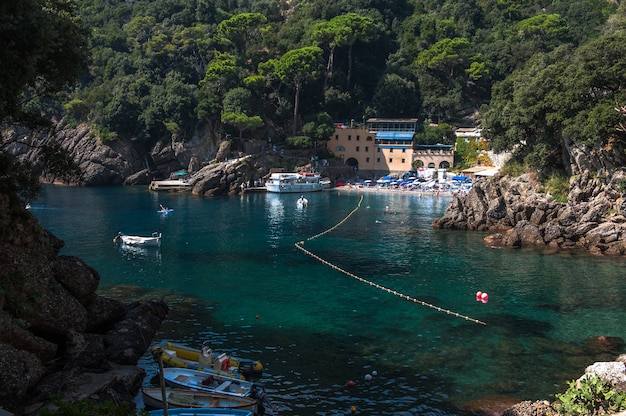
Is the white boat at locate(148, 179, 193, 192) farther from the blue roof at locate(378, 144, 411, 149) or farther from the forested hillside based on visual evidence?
the blue roof at locate(378, 144, 411, 149)

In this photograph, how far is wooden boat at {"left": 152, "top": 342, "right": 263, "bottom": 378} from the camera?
26.5 meters

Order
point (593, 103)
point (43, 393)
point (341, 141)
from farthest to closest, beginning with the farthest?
point (341, 141) → point (593, 103) → point (43, 393)

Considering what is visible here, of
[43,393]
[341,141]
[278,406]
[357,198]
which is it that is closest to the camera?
[43,393]

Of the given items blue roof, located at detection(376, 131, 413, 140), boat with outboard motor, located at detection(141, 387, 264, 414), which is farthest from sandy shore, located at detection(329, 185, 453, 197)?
boat with outboard motor, located at detection(141, 387, 264, 414)

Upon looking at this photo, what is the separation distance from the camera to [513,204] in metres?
64.5

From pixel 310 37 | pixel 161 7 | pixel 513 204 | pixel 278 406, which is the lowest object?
pixel 278 406

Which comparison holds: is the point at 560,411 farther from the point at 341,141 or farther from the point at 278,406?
the point at 341,141

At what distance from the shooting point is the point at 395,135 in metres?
117

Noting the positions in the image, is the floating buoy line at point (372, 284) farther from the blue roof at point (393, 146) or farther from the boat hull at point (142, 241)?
the blue roof at point (393, 146)

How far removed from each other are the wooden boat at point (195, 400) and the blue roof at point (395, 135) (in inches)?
3852

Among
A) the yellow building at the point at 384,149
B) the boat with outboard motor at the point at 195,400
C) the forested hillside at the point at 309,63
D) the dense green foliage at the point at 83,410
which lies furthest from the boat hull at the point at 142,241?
the yellow building at the point at 384,149

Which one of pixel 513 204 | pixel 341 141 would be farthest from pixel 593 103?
pixel 341 141

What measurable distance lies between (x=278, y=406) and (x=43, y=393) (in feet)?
31.8

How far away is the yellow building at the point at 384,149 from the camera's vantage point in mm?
115938
